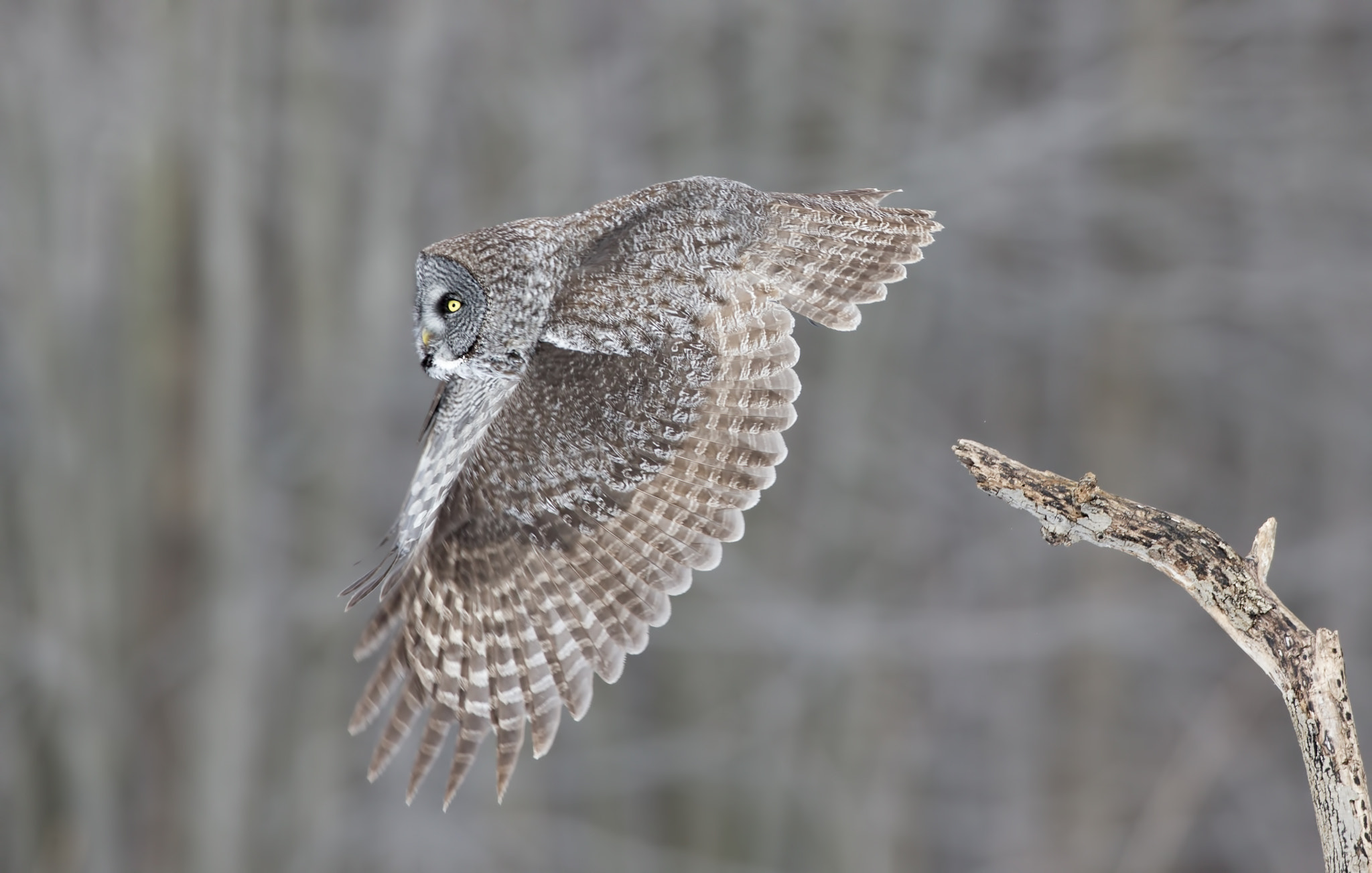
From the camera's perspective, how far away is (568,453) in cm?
203

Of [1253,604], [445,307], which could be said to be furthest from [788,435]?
[1253,604]

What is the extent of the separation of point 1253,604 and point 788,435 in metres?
3.29

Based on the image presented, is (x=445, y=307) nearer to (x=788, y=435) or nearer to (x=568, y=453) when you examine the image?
(x=568, y=453)

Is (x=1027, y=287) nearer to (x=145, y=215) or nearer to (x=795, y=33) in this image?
(x=795, y=33)

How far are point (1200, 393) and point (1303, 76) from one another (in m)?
1.40

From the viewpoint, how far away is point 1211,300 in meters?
5.19

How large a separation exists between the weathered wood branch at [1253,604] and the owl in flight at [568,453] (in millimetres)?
503

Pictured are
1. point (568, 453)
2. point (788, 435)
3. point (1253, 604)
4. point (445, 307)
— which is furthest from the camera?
point (788, 435)

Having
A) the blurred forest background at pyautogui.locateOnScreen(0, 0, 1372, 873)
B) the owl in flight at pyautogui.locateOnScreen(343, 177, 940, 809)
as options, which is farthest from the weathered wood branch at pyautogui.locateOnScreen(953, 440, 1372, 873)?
the blurred forest background at pyautogui.locateOnScreen(0, 0, 1372, 873)

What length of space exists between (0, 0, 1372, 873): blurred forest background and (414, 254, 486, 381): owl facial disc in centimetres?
296

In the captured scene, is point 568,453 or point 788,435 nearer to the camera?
point 568,453

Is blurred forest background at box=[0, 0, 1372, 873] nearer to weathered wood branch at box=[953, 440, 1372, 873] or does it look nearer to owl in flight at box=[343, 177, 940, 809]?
owl in flight at box=[343, 177, 940, 809]

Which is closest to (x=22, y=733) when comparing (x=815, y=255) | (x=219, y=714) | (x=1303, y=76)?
(x=219, y=714)

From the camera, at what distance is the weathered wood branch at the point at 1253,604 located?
1438 millimetres
